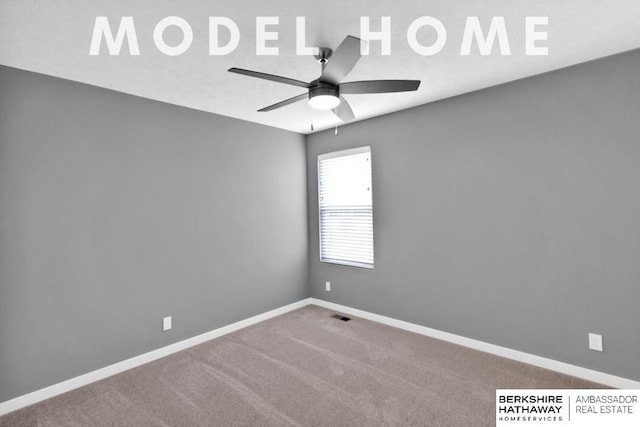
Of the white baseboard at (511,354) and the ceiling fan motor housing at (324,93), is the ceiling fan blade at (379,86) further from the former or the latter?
the white baseboard at (511,354)

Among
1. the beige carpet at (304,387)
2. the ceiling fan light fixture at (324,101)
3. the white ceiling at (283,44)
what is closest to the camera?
the white ceiling at (283,44)

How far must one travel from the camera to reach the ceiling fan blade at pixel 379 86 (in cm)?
192

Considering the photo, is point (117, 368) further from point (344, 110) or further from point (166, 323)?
point (344, 110)

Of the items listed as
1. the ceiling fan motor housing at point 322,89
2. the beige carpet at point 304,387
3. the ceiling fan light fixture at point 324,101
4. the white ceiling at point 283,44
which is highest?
the white ceiling at point 283,44

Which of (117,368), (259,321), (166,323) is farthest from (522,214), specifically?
(117,368)

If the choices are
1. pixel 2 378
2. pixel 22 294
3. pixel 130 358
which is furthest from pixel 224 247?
pixel 2 378

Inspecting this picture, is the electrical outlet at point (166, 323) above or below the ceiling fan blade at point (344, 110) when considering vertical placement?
below

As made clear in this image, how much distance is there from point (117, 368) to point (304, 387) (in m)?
1.71

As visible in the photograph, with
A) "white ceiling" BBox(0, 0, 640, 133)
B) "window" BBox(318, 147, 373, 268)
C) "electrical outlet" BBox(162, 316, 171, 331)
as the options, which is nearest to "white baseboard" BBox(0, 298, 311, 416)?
"electrical outlet" BBox(162, 316, 171, 331)

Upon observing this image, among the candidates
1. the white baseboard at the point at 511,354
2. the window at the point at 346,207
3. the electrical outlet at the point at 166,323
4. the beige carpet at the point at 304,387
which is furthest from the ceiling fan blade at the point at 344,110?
the electrical outlet at the point at 166,323

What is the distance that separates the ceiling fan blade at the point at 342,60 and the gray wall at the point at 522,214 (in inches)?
72.0

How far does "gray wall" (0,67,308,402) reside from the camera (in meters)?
2.34

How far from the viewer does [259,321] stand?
395 cm

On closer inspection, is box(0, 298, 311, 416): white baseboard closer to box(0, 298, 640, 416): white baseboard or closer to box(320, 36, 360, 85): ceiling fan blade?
box(0, 298, 640, 416): white baseboard
